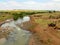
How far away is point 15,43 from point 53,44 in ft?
20.4

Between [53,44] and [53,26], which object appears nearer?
[53,44]

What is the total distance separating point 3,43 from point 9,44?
130 cm

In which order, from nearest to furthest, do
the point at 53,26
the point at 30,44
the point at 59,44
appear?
the point at 59,44, the point at 30,44, the point at 53,26

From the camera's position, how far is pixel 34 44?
84.1ft

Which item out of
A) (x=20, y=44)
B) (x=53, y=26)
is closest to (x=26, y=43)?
(x=20, y=44)

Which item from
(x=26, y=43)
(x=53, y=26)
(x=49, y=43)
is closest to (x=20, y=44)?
(x=26, y=43)

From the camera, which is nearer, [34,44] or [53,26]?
[34,44]

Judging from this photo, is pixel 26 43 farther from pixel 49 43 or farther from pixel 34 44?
pixel 49 43

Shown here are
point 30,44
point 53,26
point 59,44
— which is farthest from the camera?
point 53,26

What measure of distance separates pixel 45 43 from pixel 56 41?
1709 mm

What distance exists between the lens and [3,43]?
2703cm

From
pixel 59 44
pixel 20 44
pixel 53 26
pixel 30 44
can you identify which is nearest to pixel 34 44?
pixel 30 44

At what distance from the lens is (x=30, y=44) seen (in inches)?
1009

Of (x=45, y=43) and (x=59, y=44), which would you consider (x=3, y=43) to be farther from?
(x=59, y=44)
